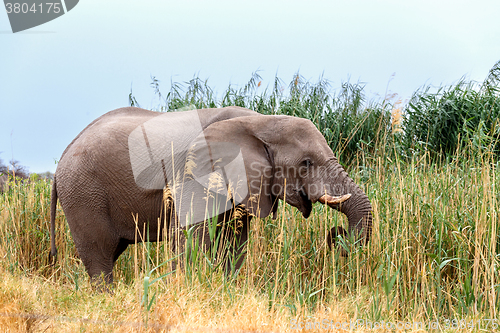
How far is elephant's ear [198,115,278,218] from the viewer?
3400 mm

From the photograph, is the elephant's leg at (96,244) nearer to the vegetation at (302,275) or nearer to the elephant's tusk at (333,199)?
the vegetation at (302,275)

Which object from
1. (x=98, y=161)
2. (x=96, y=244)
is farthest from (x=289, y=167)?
(x=96, y=244)

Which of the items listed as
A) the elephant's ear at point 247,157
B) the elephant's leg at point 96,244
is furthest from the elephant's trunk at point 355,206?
the elephant's leg at point 96,244

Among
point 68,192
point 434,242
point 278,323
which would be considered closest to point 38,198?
point 68,192

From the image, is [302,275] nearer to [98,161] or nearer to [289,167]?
[289,167]

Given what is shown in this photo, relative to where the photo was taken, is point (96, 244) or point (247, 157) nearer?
point (247, 157)

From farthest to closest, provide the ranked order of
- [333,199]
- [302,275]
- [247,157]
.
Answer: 1. [302,275]
2. [247,157]
3. [333,199]

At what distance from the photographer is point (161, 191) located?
3744mm

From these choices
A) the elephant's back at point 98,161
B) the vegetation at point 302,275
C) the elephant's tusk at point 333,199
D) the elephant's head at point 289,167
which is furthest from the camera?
the elephant's back at point 98,161

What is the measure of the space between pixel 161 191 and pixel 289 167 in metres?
1.10

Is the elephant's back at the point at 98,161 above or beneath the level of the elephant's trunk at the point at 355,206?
above

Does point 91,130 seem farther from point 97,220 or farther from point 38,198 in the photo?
point 38,198

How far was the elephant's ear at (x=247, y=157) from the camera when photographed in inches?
134

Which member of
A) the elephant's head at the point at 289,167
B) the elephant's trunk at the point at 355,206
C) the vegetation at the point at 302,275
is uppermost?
the elephant's head at the point at 289,167
